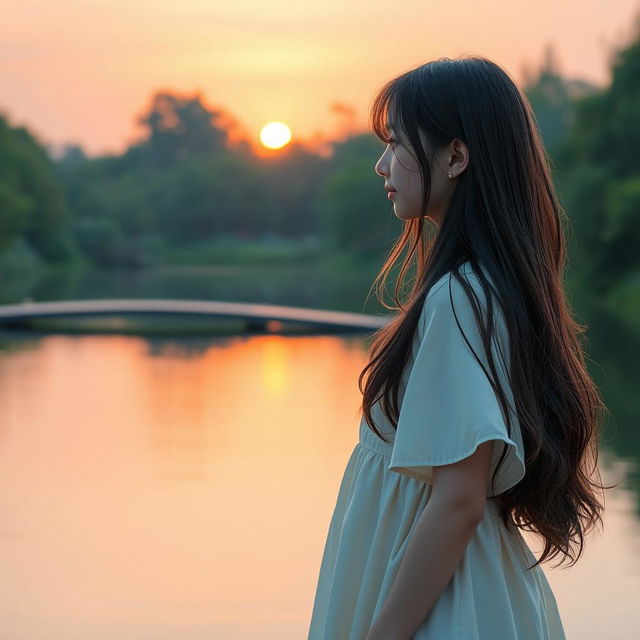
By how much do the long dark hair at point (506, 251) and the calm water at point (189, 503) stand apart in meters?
2.33

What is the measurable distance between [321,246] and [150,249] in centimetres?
932

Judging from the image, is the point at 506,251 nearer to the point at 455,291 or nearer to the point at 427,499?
the point at 455,291

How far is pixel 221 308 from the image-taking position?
1297 centimetres

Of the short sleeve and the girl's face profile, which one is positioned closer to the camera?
the short sleeve

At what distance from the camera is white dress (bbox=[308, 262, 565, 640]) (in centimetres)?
106

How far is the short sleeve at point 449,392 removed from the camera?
105cm

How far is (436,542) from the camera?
3.51ft

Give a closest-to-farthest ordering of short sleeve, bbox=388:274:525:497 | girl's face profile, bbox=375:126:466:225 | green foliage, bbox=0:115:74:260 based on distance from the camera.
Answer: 1. short sleeve, bbox=388:274:525:497
2. girl's face profile, bbox=375:126:466:225
3. green foliage, bbox=0:115:74:260

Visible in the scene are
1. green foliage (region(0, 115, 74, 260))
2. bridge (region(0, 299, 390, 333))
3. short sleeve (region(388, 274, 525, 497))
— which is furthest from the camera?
green foliage (region(0, 115, 74, 260))

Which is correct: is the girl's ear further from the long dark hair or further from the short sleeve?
the short sleeve

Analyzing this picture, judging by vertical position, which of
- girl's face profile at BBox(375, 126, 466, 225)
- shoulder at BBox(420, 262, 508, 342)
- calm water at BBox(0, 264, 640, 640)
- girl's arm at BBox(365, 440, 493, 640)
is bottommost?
calm water at BBox(0, 264, 640, 640)

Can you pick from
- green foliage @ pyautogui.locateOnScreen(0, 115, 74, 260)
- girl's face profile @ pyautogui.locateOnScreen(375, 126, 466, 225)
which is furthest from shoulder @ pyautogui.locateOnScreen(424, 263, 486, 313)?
green foliage @ pyautogui.locateOnScreen(0, 115, 74, 260)

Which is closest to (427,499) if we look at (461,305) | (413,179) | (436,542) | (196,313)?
→ (436,542)

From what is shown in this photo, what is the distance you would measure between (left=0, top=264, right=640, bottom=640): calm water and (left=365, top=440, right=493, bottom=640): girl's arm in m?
2.37
